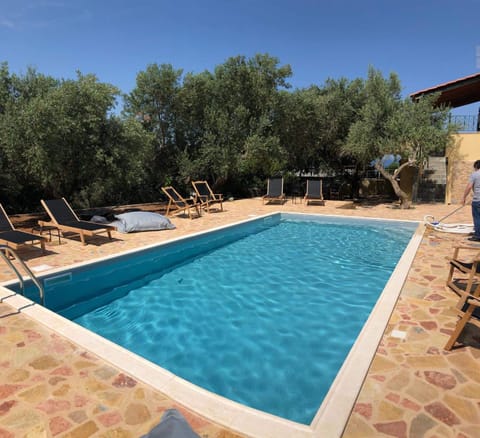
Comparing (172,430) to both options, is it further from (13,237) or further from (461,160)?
(461,160)

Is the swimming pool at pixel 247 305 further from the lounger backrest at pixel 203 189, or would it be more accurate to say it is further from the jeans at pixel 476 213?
the lounger backrest at pixel 203 189

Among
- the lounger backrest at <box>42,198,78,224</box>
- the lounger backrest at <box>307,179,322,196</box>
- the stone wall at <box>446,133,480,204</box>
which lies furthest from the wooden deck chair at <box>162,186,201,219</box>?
the stone wall at <box>446,133,480,204</box>

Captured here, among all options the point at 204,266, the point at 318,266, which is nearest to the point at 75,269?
the point at 204,266

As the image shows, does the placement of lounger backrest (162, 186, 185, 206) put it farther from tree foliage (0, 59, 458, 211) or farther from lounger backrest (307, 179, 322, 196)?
lounger backrest (307, 179, 322, 196)

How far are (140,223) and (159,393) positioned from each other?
7.04m

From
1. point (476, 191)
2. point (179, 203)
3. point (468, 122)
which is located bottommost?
point (179, 203)

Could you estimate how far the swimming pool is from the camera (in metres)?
3.46

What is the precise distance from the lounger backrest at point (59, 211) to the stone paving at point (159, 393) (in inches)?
167

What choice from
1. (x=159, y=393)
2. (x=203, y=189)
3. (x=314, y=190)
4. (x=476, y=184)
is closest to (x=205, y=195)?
(x=203, y=189)

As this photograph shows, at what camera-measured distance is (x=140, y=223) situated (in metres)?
9.14

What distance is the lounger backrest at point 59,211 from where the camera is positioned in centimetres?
785

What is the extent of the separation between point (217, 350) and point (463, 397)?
8.08 feet

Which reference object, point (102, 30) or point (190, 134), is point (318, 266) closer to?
point (102, 30)

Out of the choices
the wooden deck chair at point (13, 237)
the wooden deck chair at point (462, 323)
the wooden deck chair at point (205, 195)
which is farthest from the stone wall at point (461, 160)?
the wooden deck chair at point (13, 237)
